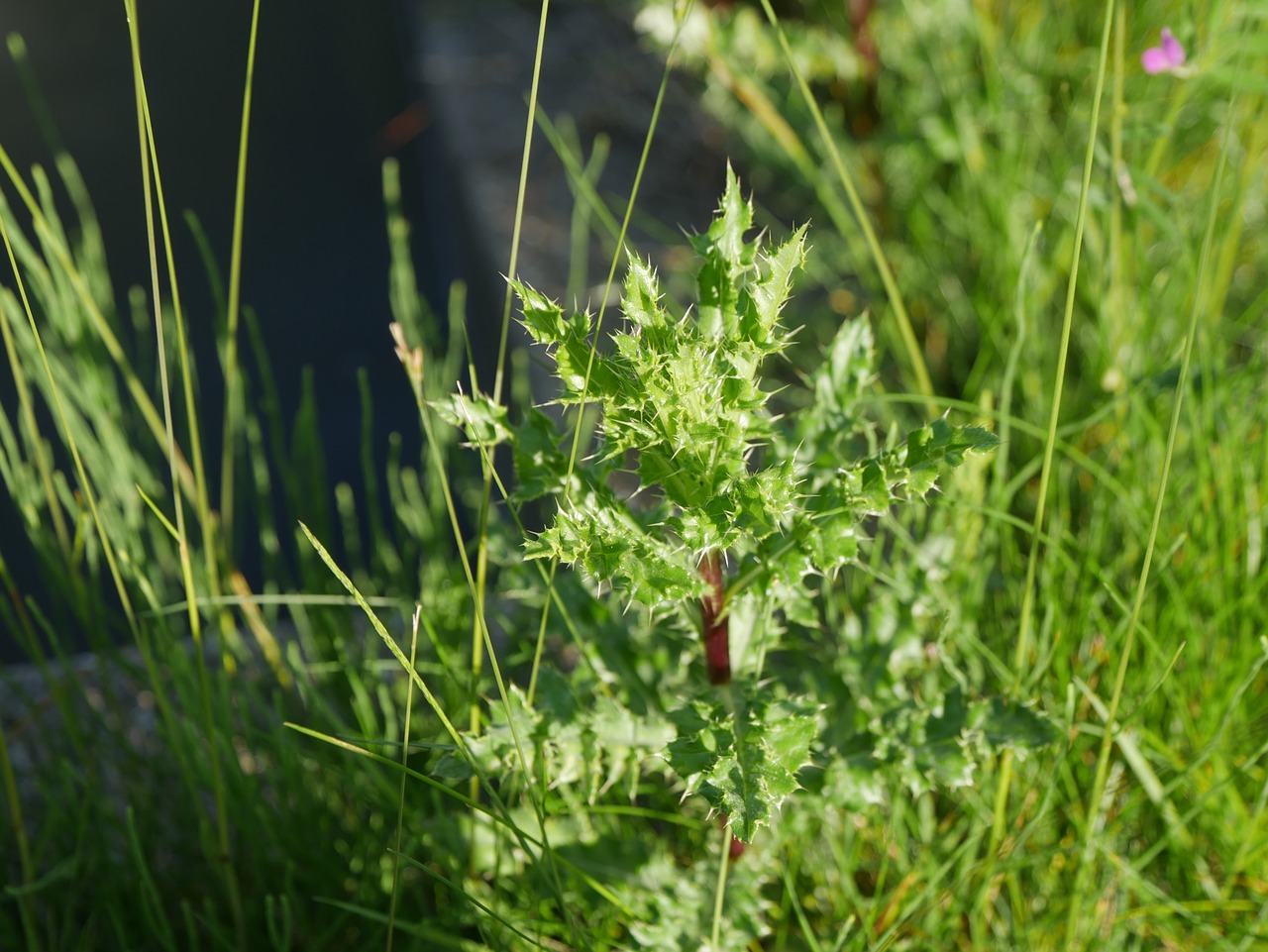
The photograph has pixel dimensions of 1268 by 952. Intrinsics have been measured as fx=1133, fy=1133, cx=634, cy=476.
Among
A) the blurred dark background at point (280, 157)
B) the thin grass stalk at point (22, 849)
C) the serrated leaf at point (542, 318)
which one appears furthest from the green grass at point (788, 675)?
the blurred dark background at point (280, 157)

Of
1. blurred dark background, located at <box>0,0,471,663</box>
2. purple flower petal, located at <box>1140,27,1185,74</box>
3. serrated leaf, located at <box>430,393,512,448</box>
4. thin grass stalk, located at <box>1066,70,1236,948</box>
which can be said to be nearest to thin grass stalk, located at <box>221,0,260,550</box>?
serrated leaf, located at <box>430,393,512,448</box>

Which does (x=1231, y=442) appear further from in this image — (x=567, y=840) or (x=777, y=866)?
(x=567, y=840)

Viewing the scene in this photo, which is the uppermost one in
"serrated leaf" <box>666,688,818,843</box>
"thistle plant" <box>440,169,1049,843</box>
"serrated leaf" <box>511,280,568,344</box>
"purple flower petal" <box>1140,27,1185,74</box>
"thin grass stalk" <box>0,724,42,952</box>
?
"purple flower petal" <box>1140,27,1185,74</box>

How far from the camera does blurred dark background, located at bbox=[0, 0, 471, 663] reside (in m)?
2.32

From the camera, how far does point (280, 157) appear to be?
2.60 metres

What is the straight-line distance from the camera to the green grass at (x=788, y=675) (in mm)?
817

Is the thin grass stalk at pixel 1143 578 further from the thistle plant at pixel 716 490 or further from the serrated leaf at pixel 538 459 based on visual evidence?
the serrated leaf at pixel 538 459

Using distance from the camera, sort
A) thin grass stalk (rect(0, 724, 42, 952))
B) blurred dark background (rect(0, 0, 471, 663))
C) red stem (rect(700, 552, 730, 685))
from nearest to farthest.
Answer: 1. red stem (rect(700, 552, 730, 685))
2. thin grass stalk (rect(0, 724, 42, 952))
3. blurred dark background (rect(0, 0, 471, 663))

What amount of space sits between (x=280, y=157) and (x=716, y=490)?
221 centimetres

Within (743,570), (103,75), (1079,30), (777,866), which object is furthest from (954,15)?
(103,75)

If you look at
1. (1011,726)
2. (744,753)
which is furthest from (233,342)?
(1011,726)

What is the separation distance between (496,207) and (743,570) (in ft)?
4.43

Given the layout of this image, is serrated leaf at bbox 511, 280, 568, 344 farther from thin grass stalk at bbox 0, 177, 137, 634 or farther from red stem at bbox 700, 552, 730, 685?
thin grass stalk at bbox 0, 177, 137, 634

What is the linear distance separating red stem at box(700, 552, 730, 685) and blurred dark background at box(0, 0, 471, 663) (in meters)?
1.49
